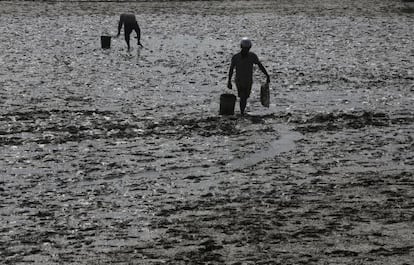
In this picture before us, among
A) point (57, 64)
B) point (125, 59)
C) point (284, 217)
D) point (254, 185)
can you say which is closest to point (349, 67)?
point (125, 59)

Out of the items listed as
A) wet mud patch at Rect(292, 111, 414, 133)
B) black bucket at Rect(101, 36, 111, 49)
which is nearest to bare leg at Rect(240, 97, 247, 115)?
wet mud patch at Rect(292, 111, 414, 133)

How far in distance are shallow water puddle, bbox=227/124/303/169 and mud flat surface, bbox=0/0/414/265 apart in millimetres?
35

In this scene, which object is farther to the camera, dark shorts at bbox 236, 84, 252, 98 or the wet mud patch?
dark shorts at bbox 236, 84, 252, 98

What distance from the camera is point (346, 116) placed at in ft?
51.3

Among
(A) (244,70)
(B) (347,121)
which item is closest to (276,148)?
(B) (347,121)

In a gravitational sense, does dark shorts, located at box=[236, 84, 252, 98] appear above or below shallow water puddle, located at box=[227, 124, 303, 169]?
above

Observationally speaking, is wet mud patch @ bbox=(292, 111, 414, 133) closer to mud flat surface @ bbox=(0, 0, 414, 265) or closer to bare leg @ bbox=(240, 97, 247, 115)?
mud flat surface @ bbox=(0, 0, 414, 265)

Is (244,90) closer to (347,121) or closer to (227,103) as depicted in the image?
(227,103)

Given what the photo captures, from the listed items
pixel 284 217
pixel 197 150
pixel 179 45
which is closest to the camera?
pixel 284 217

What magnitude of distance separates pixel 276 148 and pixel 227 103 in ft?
8.41

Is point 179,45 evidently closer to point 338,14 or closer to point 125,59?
point 125,59

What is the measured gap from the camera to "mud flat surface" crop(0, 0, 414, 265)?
848 centimetres

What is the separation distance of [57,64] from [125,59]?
236 cm

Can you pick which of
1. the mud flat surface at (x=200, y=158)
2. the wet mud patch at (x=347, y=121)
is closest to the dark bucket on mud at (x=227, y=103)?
the mud flat surface at (x=200, y=158)
